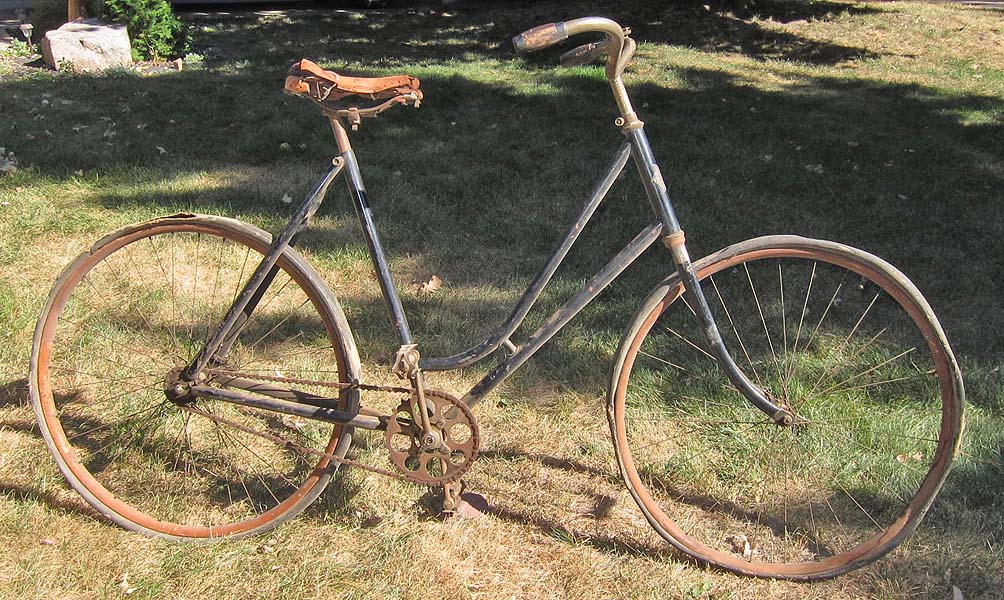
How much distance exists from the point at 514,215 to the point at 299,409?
8.67 feet

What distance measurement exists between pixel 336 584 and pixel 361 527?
0.26m

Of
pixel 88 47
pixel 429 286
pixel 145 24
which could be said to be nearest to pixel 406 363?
pixel 429 286

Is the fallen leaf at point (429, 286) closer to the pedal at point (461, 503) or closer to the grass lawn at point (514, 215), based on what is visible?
the grass lawn at point (514, 215)

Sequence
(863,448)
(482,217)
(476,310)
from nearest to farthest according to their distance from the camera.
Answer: (863,448), (476,310), (482,217)

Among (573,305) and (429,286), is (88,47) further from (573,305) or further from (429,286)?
(573,305)

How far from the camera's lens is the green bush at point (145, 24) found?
27.8 ft

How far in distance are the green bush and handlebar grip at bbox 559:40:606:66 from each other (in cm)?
763

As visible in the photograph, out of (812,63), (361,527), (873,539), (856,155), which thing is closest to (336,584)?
(361,527)

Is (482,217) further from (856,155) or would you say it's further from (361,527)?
Answer: (856,155)

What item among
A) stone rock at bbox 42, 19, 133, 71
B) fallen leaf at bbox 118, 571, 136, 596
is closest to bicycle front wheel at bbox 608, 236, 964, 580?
fallen leaf at bbox 118, 571, 136, 596

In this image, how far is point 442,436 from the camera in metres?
2.49

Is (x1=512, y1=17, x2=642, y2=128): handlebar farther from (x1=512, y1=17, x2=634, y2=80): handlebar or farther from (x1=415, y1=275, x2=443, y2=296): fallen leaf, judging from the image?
(x1=415, y1=275, x2=443, y2=296): fallen leaf

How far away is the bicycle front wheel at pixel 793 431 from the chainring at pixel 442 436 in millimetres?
460

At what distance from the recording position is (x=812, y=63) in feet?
29.4
